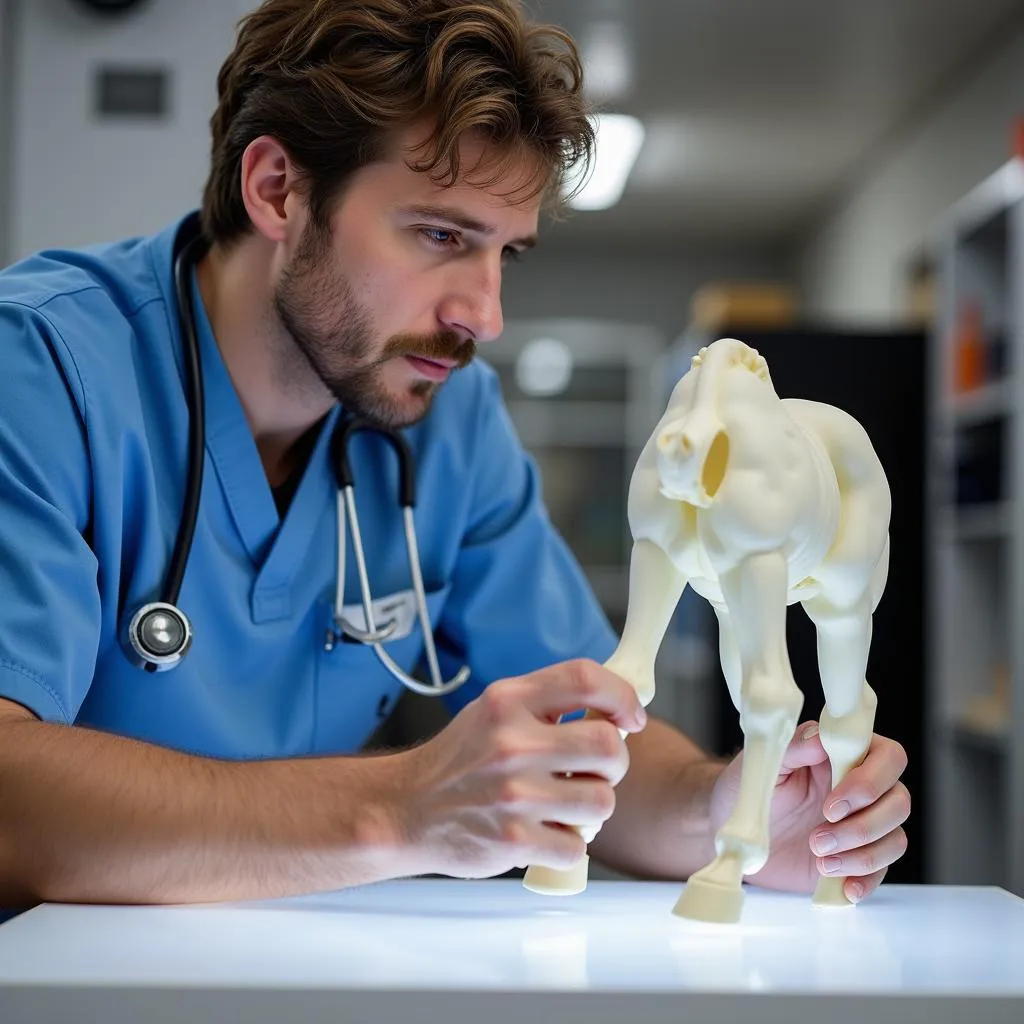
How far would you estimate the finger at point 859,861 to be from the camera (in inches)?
37.6

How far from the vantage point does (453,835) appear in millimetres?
836

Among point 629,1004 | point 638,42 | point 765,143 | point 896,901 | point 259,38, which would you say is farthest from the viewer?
point 765,143

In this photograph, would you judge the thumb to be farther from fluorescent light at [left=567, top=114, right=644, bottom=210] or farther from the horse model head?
fluorescent light at [left=567, top=114, right=644, bottom=210]

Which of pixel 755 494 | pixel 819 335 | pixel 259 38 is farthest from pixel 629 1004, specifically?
pixel 819 335

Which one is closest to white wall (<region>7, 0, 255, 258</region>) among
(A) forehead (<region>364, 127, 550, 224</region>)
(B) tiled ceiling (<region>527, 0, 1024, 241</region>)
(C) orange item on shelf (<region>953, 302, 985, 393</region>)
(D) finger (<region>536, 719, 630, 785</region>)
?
(A) forehead (<region>364, 127, 550, 224</region>)

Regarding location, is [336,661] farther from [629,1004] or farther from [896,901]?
[629,1004]

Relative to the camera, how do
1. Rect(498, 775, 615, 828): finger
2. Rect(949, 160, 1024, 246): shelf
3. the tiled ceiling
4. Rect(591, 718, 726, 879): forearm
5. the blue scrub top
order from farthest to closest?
the tiled ceiling → Rect(949, 160, 1024, 246): shelf → Rect(591, 718, 726, 879): forearm → the blue scrub top → Rect(498, 775, 615, 828): finger

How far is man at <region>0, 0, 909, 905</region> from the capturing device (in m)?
0.87

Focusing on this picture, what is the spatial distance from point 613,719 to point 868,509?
247 millimetres

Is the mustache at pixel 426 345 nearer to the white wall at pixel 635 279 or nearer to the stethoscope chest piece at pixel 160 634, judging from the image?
the stethoscope chest piece at pixel 160 634

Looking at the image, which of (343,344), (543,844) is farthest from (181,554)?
(543,844)

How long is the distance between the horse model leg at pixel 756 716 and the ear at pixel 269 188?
27.3 inches

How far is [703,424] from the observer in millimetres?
825

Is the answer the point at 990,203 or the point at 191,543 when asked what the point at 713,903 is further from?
the point at 990,203
